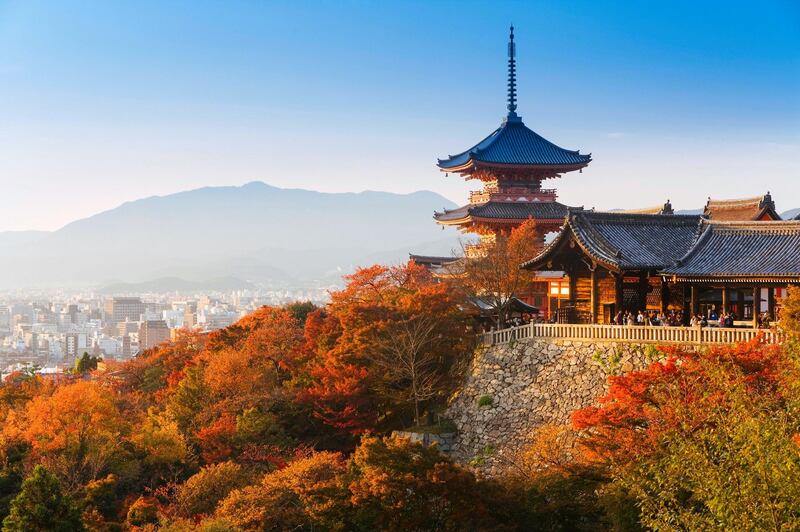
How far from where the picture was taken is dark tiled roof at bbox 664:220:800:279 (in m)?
23.3

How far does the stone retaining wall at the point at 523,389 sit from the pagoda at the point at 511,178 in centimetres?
1146

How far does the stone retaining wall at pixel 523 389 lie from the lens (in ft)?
75.8

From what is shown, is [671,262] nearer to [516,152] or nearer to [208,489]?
[208,489]

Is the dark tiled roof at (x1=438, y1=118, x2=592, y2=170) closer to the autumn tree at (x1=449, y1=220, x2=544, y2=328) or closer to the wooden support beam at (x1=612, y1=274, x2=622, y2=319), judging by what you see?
the autumn tree at (x1=449, y1=220, x2=544, y2=328)

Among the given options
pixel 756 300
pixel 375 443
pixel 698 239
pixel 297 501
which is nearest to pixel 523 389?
pixel 756 300

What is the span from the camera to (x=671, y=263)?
2522 cm

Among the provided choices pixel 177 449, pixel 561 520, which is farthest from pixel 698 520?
pixel 177 449

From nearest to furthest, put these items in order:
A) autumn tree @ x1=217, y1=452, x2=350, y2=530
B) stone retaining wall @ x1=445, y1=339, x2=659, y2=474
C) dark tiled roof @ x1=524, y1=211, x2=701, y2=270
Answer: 1. autumn tree @ x1=217, y1=452, x2=350, y2=530
2. stone retaining wall @ x1=445, y1=339, x2=659, y2=474
3. dark tiled roof @ x1=524, y1=211, x2=701, y2=270

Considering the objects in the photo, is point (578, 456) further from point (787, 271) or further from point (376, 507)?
point (787, 271)

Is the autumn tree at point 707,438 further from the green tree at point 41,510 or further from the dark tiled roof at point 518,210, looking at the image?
the dark tiled roof at point 518,210

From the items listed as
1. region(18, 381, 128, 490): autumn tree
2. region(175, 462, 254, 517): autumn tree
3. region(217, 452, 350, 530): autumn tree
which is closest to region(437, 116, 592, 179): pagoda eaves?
region(18, 381, 128, 490): autumn tree

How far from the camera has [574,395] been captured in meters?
23.4

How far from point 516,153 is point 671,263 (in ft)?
45.9

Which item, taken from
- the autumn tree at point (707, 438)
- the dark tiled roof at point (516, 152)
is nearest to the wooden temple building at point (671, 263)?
the autumn tree at point (707, 438)
